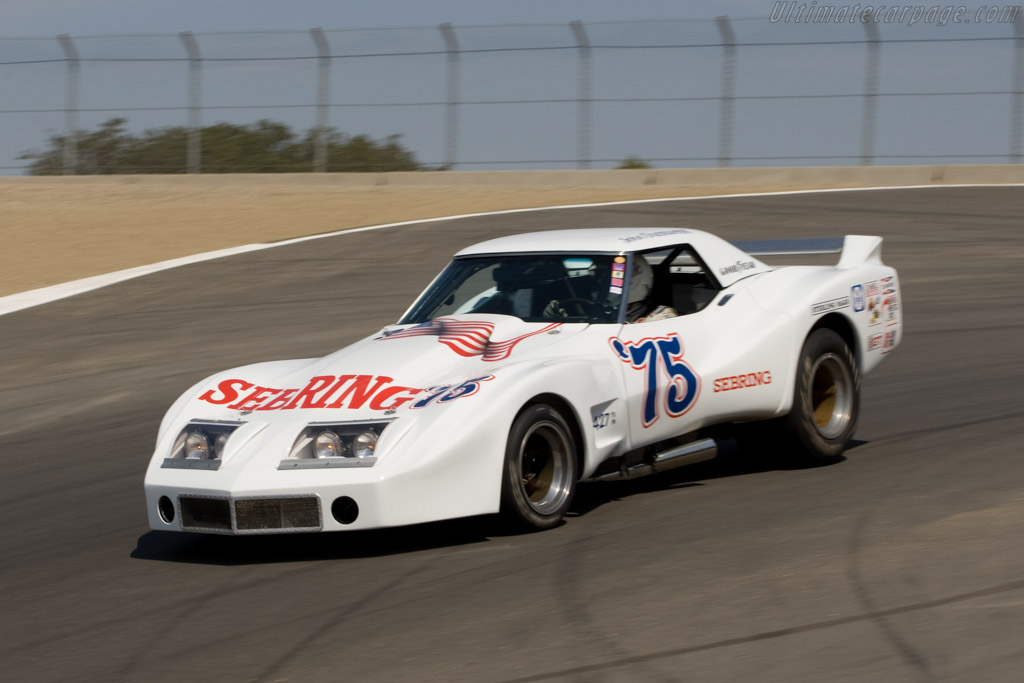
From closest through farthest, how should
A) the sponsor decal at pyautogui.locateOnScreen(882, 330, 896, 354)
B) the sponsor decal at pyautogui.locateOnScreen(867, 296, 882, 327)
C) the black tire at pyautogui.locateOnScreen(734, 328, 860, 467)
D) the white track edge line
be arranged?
1. the black tire at pyautogui.locateOnScreen(734, 328, 860, 467)
2. the sponsor decal at pyautogui.locateOnScreen(867, 296, 882, 327)
3. the sponsor decal at pyautogui.locateOnScreen(882, 330, 896, 354)
4. the white track edge line

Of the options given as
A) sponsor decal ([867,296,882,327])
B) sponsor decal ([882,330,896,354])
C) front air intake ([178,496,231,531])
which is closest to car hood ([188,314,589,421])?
front air intake ([178,496,231,531])

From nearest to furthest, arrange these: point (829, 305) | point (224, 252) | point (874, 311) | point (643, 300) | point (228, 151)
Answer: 1. point (643, 300)
2. point (829, 305)
3. point (874, 311)
4. point (224, 252)
5. point (228, 151)

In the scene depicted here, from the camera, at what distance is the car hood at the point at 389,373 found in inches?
233

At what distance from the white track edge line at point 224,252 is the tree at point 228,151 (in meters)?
6.59

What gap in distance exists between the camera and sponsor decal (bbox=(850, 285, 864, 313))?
7934 millimetres

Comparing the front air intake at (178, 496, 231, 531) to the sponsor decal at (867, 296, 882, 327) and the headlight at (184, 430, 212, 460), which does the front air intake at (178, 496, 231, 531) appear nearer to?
the headlight at (184, 430, 212, 460)

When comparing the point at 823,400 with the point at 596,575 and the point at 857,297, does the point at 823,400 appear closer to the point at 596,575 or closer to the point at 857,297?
the point at 857,297

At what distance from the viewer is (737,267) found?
7691mm

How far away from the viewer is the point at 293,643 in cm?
466

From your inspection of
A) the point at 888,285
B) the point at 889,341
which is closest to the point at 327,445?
the point at 889,341

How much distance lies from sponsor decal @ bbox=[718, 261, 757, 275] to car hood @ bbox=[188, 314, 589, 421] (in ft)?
4.13

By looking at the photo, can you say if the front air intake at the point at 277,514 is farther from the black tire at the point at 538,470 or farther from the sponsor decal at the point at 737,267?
the sponsor decal at the point at 737,267

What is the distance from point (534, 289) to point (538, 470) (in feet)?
3.94

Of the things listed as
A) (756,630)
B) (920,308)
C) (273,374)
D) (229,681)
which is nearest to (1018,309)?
(920,308)
